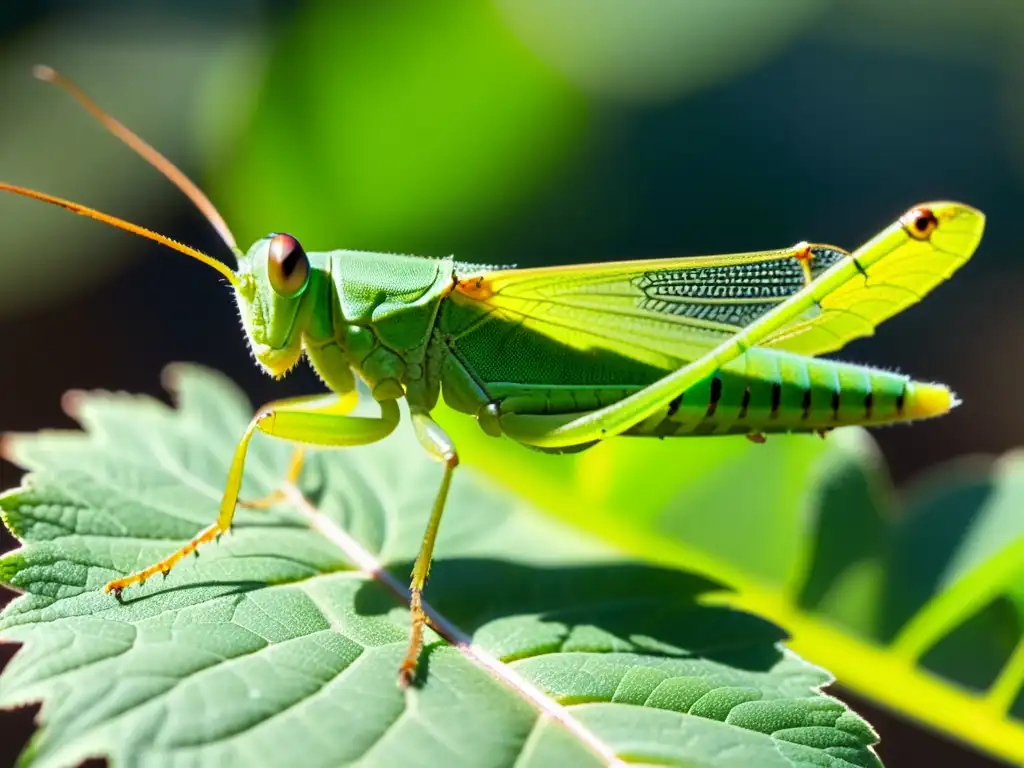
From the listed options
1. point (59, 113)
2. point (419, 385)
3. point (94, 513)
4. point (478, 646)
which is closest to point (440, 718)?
point (478, 646)

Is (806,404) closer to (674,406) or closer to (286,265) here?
(674,406)

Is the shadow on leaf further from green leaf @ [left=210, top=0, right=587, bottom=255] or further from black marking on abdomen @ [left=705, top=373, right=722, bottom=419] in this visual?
green leaf @ [left=210, top=0, right=587, bottom=255]

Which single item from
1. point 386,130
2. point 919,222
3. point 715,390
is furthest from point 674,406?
point 386,130

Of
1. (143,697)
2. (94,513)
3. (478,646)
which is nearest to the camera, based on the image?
(143,697)

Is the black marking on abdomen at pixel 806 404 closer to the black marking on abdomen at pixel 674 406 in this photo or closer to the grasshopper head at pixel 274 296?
the black marking on abdomen at pixel 674 406

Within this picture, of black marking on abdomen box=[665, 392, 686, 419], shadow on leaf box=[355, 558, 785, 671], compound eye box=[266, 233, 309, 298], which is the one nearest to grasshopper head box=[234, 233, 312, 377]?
compound eye box=[266, 233, 309, 298]

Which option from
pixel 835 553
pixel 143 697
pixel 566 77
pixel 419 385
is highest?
pixel 566 77

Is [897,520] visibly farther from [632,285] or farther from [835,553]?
[632,285]
